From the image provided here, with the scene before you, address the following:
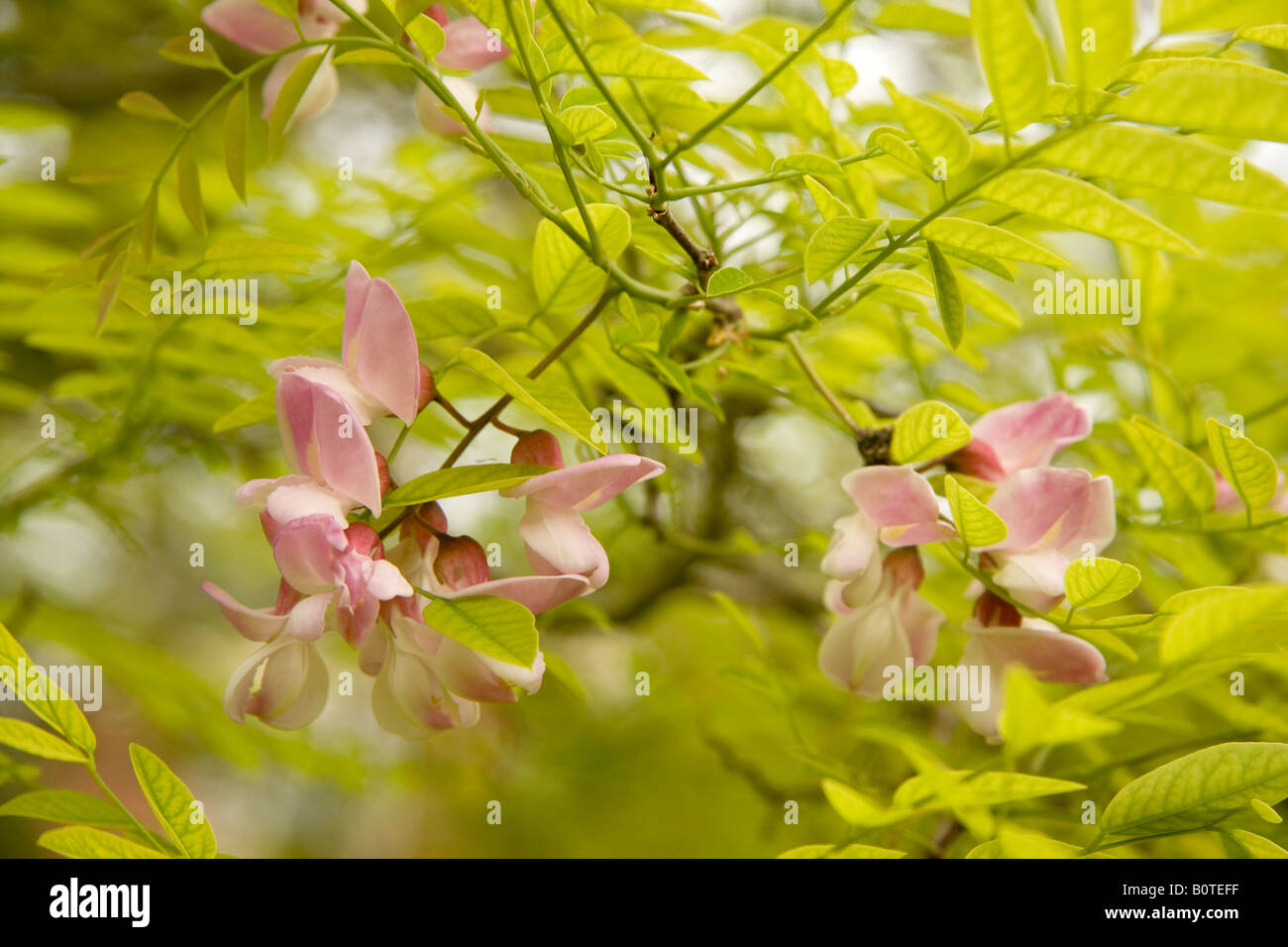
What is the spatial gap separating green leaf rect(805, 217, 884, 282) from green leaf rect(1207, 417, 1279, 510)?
0.55 ft

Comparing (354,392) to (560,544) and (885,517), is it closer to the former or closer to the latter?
(560,544)

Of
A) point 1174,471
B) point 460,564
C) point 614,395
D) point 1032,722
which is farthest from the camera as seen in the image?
point 614,395

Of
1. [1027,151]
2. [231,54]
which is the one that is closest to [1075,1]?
[1027,151]

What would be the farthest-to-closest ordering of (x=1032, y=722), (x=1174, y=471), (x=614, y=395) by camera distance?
(x=614, y=395) → (x=1174, y=471) → (x=1032, y=722)

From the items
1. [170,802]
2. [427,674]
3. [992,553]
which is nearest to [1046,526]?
[992,553]

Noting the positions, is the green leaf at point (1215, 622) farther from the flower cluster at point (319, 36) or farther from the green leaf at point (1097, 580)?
the flower cluster at point (319, 36)

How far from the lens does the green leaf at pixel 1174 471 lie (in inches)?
17.2

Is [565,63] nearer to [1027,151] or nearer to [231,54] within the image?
[1027,151]

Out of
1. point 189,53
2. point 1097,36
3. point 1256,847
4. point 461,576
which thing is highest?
point 189,53

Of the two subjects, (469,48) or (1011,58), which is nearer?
(1011,58)

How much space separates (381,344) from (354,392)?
23 millimetres

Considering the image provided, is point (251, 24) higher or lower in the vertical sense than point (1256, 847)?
higher

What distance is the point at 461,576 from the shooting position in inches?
13.2
